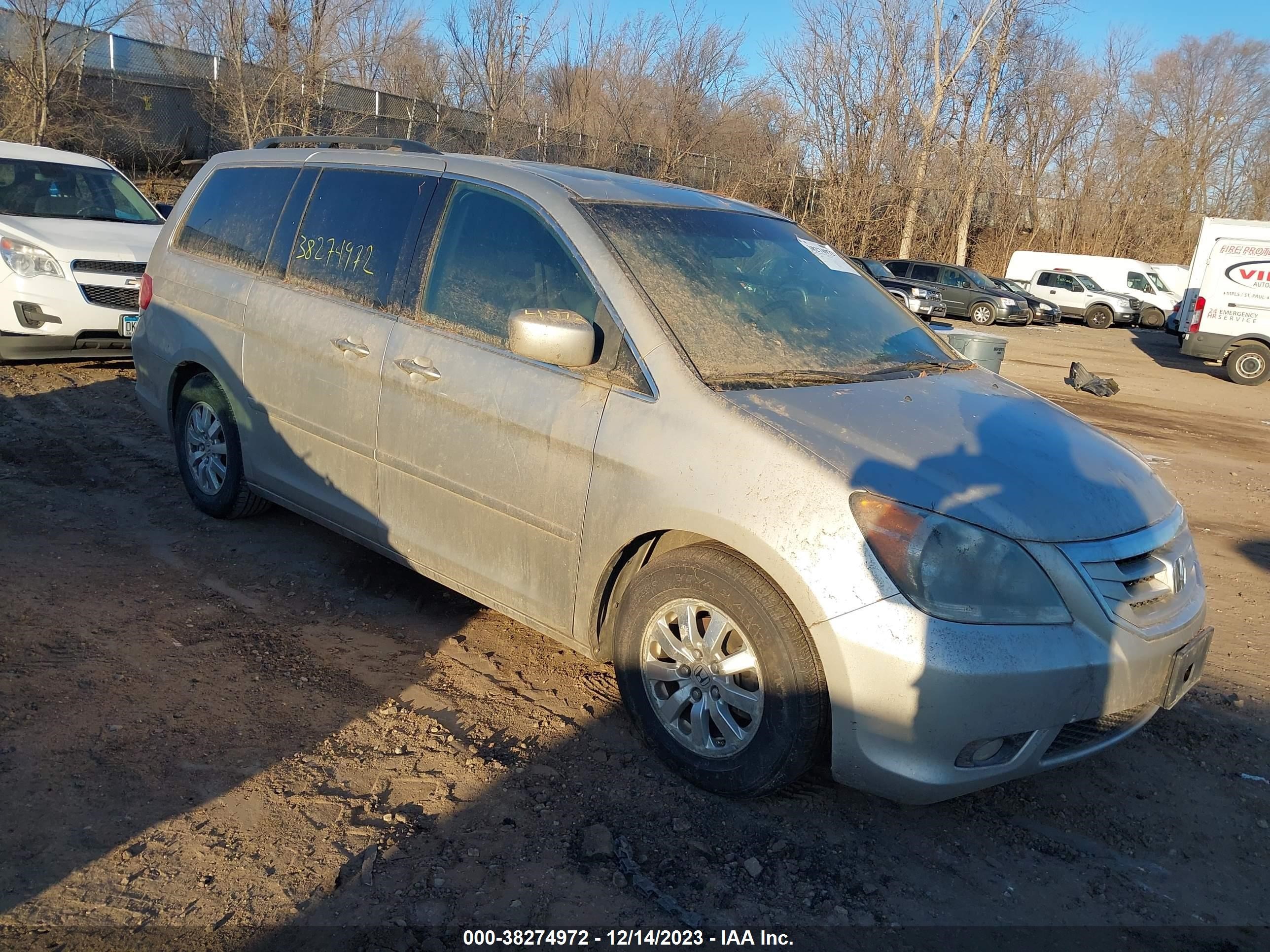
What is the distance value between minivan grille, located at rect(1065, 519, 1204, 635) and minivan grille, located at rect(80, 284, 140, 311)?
7.89m

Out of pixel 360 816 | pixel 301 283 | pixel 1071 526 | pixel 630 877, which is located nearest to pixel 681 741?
pixel 630 877

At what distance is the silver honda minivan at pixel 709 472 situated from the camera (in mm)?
2877

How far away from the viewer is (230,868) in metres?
2.79

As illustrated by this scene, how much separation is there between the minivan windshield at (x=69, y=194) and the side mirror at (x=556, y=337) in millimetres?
7703

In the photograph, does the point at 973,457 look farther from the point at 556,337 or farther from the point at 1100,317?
the point at 1100,317

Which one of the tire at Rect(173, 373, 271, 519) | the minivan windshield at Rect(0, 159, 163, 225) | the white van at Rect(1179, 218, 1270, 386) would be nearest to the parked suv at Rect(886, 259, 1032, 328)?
the white van at Rect(1179, 218, 1270, 386)

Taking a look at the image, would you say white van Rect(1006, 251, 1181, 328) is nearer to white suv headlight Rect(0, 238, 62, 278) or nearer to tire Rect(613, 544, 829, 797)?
white suv headlight Rect(0, 238, 62, 278)

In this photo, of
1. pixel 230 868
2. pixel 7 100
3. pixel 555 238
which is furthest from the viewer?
pixel 7 100

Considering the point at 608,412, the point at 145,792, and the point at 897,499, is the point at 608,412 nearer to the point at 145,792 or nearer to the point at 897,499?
the point at 897,499

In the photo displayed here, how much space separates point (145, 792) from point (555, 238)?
231cm

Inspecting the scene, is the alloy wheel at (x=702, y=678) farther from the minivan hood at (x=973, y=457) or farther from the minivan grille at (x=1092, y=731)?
the minivan grille at (x=1092, y=731)

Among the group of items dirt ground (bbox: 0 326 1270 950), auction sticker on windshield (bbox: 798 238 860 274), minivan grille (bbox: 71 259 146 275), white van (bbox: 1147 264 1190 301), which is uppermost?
white van (bbox: 1147 264 1190 301)

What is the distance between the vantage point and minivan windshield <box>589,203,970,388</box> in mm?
3553

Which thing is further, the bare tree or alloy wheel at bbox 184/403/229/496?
the bare tree
